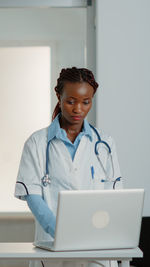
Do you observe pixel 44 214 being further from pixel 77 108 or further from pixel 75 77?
pixel 75 77

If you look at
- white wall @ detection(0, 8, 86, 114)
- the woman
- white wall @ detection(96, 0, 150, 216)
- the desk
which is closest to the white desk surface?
the desk

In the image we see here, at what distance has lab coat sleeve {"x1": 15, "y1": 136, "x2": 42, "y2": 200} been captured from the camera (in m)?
2.28

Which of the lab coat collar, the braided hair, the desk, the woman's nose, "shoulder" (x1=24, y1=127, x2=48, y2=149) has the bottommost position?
the desk

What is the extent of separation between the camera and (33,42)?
410 centimetres

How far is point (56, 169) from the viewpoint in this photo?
7.77 feet

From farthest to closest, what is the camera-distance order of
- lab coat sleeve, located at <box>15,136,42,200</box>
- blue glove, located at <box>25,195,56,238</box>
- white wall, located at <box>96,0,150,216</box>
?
white wall, located at <box>96,0,150,216</box>, lab coat sleeve, located at <box>15,136,42,200</box>, blue glove, located at <box>25,195,56,238</box>

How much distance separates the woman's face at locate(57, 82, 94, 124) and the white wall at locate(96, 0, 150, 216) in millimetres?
1658

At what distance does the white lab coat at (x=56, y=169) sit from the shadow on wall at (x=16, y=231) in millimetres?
1634

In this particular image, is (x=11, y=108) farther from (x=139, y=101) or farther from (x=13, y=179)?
(x=139, y=101)

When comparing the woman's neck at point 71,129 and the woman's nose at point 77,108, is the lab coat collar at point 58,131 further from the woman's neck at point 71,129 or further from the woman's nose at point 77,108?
the woman's nose at point 77,108

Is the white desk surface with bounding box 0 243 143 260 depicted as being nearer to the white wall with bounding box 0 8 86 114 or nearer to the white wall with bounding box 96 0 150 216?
the white wall with bounding box 96 0 150 216

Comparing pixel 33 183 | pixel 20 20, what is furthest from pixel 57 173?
pixel 20 20

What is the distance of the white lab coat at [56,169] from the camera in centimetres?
231

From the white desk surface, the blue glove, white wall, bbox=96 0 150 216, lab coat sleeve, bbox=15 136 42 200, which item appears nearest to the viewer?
A: the white desk surface
